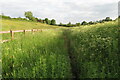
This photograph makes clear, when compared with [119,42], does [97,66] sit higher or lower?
lower

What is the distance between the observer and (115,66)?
4.65 m

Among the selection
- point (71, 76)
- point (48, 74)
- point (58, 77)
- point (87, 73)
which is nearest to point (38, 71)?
point (48, 74)

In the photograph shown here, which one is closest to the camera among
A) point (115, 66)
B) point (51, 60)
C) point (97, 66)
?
point (115, 66)

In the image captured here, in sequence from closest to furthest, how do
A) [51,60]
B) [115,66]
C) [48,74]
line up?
[115,66] → [48,74] → [51,60]

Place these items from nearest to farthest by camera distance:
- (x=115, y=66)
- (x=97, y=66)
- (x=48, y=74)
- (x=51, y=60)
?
(x=115, y=66) → (x=97, y=66) → (x=48, y=74) → (x=51, y=60)

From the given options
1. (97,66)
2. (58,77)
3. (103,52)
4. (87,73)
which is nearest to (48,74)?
(58,77)

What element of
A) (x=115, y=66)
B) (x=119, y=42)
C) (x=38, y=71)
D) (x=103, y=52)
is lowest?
(x=38, y=71)

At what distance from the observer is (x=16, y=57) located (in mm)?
6352

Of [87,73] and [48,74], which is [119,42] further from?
[48,74]

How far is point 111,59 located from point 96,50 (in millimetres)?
876

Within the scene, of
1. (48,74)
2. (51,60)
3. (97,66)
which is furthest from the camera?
(51,60)

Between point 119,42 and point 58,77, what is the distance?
283 centimetres

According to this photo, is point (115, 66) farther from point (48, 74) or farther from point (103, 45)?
point (48, 74)

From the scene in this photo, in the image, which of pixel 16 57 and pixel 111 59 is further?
pixel 16 57
